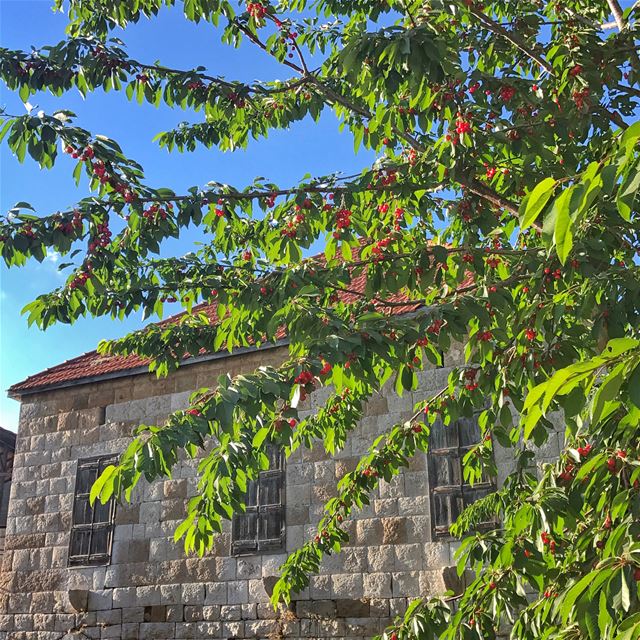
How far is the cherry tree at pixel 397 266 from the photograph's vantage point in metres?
2.87

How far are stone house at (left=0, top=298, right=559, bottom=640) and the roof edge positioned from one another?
0.08 feet

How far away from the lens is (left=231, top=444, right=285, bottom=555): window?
6.90 metres

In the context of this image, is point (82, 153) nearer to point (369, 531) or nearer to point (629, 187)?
point (629, 187)

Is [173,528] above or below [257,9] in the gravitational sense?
below

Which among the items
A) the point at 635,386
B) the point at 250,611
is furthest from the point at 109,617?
the point at 635,386

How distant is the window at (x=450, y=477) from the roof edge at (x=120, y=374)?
66.6 inches

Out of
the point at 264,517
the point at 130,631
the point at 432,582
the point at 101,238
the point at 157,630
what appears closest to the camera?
the point at 101,238

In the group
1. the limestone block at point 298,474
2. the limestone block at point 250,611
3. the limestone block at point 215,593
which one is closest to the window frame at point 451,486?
the limestone block at point 298,474

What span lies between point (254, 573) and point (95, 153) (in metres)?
4.63

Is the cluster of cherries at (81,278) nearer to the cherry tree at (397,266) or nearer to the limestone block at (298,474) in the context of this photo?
the cherry tree at (397,266)

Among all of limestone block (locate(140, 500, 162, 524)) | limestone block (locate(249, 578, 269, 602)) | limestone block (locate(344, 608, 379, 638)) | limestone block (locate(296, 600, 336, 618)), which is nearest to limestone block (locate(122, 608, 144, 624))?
limestone block (locate(140, 500, 162, 524))

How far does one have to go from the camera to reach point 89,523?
309 inches

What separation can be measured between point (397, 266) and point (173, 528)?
15.6 ft

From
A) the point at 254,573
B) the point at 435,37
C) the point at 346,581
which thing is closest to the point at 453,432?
the point at 346,581
